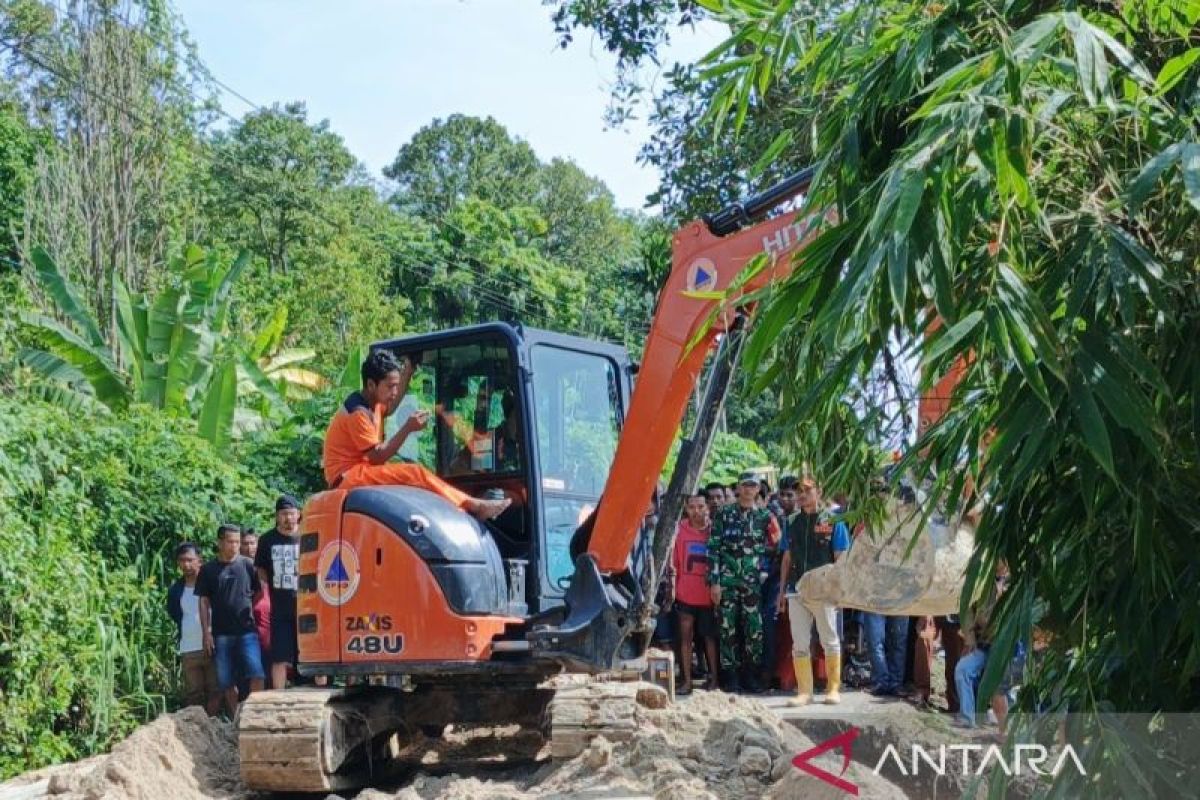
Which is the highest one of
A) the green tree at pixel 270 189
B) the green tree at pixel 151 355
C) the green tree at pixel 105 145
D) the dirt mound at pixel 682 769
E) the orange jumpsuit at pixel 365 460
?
the green tree at pixel 270 189

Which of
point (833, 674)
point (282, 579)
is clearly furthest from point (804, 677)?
point (282, 579)

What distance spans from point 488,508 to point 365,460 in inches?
30.8

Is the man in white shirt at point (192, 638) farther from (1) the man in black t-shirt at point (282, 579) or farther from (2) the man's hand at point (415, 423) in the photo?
(2) the man's hand at point (415, 423)

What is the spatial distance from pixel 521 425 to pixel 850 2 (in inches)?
162

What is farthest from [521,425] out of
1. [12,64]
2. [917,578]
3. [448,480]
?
[12,64]

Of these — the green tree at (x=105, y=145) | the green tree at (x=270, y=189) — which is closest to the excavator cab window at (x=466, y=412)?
the green tree at (x=105, y=145)

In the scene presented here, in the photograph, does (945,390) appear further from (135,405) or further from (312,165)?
(312,165)

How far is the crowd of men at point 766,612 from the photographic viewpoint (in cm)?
1134

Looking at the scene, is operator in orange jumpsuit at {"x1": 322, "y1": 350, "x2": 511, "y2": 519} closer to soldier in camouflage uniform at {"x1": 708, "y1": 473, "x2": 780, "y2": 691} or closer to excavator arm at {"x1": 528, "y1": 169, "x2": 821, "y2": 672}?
excavator arm at {"x1": 528, "y1": 169, "x2": 821, "y2": 672}

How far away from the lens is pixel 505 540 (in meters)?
8.94

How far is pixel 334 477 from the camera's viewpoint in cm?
882

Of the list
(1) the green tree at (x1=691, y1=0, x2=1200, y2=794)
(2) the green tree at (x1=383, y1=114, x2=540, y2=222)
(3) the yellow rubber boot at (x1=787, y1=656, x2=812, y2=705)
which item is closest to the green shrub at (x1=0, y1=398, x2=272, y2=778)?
(3) the yellow rubber boot at (x1=787, y1=656, x2=812, y2=705)

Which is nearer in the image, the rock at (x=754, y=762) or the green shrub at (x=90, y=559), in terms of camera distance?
the rock at (x=754, y=762)

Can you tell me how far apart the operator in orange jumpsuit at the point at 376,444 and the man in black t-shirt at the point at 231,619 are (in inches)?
104
